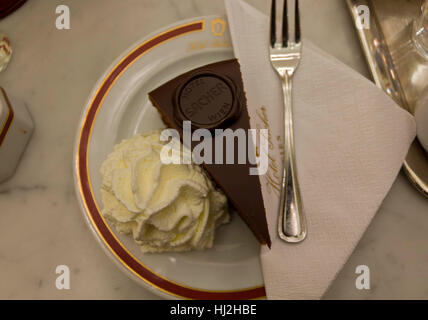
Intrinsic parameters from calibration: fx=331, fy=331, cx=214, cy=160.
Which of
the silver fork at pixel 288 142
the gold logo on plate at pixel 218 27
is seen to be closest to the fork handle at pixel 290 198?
the silver fork at pixel 288 142

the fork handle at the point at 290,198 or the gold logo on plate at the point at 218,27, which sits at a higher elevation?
the gold logo on plate at the point at 218,27

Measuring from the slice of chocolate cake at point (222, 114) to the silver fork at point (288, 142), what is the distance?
0.06 meters

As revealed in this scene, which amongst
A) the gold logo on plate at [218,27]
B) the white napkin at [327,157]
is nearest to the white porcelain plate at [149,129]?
the gold logo on plate at [218,27]

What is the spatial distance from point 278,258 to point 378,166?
0.33 m

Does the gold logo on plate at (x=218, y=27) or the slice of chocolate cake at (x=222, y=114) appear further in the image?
the gold logo on plate at (x=218, y=27)

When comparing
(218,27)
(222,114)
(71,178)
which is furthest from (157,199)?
(218,27)

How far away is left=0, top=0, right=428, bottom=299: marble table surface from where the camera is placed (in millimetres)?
979

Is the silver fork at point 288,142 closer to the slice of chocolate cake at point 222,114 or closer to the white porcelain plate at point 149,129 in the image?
the slice of chocolate cake at point 222,114

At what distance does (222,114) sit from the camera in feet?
2.75

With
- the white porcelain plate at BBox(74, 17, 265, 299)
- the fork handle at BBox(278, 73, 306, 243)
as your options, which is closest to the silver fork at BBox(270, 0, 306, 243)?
the fork handle at BBox(278, 73, 306, 243)

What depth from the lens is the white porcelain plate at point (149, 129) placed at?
0.90 meters

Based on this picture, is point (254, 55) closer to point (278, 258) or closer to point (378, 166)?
point (378, 166)

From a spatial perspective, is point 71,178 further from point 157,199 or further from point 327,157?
point 327,157
